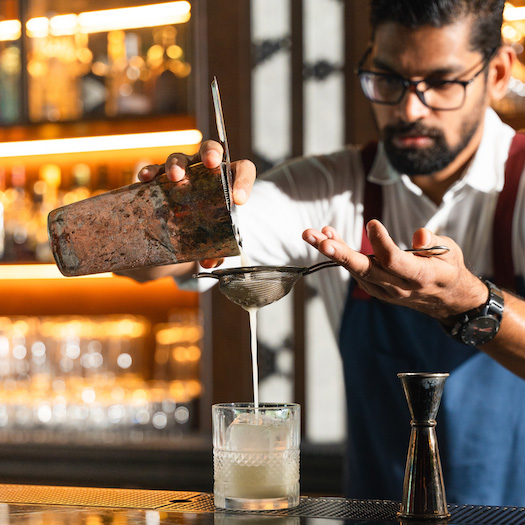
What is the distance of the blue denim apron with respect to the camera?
1688 millimetres

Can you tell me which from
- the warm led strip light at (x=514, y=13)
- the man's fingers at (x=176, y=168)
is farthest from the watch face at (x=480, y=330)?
the warm led strip light at (x=514, y=13)

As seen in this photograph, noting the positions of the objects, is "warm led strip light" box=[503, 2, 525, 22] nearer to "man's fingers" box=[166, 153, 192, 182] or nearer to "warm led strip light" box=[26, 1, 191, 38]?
"warm led strip light" box=[26, 1, 191, 38]

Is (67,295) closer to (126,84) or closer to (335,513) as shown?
(126,84)

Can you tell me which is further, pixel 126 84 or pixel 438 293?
pixel 126 84

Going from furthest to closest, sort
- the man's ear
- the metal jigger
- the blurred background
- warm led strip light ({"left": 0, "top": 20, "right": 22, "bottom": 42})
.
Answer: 1. warm led strip light ({"left": 0, "top": 20, "right": 22, "bottom": 42})
2. the blurred background
3. the man's ear
4. the metal jigger

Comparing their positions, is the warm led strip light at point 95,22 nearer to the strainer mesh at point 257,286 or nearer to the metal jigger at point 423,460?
the strainer mesh at point 257,286

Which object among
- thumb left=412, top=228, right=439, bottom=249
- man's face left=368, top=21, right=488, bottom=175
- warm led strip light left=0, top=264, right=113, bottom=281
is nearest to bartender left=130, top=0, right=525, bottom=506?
man's face left=368, top=21, right=488, bottom=175

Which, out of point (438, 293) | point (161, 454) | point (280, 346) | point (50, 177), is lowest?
point (161, 454)

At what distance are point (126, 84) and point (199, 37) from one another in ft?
1.65

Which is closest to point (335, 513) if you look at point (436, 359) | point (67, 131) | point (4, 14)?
point (436, 359)

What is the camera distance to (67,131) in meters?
3.23

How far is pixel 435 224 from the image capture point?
5.90ft

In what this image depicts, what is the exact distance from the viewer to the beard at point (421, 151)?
171 cm

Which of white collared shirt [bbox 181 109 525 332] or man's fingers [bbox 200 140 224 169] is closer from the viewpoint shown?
man's fingers [bbox 200 140 224 169]
